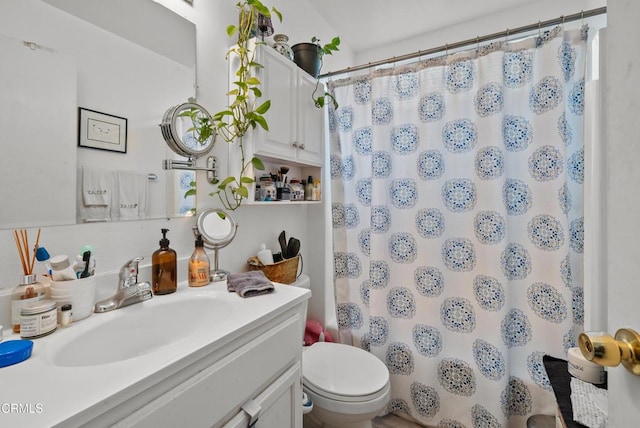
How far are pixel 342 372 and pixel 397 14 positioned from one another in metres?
2.20

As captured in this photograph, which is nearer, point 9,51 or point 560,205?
point 9,51

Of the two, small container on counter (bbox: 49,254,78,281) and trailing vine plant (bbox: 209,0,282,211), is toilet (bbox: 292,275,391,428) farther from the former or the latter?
small container on counter (bbox: 49,254,78,281)

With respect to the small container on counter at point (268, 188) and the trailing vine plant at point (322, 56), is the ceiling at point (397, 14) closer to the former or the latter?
the trailing vine plant at point (322, 56)

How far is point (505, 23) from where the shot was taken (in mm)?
1830

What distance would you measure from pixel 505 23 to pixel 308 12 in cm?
130

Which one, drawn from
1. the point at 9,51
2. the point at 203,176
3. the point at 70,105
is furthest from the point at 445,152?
the point at 9,51

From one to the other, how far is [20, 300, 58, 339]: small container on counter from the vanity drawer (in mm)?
367

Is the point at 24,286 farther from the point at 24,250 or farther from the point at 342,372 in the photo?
the point at 342,372

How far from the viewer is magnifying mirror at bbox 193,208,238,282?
44.1 inches

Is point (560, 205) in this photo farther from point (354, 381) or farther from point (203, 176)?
point (203, 176)

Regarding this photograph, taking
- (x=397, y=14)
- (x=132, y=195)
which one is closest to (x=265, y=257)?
(x=132, y=195)

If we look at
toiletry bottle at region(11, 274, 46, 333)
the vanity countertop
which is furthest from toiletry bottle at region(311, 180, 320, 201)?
toiletry bottle at region(11, 274, 46, 333)

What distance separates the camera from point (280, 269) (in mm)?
1383

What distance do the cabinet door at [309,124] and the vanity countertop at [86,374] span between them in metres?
0.96
